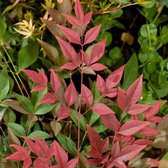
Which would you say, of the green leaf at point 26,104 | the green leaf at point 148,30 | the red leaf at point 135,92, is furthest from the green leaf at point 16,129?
A: the green leaf at point 148,30

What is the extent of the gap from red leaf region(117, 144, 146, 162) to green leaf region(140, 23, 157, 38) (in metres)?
0.39

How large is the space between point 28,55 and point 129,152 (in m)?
0.34

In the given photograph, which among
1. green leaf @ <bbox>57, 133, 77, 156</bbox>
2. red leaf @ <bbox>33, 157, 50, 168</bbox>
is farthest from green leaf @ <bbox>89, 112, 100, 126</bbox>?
red leaf @ <bbox>33, 157, 50, 168</bbox>

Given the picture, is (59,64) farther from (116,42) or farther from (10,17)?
(116,42)

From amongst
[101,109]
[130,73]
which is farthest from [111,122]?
[130,73]

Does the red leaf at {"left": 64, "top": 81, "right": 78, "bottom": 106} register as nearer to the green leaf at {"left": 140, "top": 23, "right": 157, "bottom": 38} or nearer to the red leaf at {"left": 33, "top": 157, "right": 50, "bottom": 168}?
the red leaf at {"left": 33, "top": 157, "right": 50, "bottom": 168}

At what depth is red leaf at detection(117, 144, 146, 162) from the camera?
74 cm

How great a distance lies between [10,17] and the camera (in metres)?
1.07

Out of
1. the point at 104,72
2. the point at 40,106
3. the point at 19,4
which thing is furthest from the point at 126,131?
the point at 19,4

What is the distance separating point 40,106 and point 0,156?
0.43 ft

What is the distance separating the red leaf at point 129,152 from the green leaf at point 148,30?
389mm

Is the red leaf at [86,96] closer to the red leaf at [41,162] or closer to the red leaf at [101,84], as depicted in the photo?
the red leaf at [101,84]

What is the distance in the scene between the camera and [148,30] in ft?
Result: 3.43

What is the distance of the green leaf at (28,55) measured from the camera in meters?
0.93
